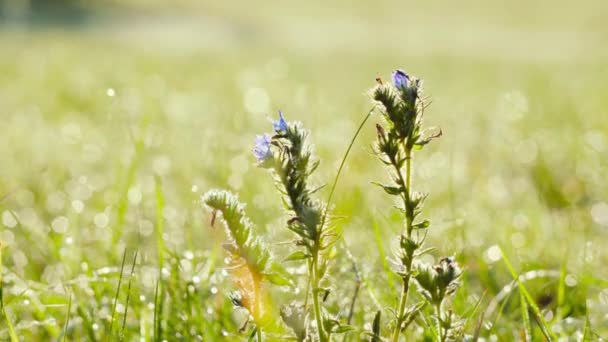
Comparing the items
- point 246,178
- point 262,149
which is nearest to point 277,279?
point 262,149

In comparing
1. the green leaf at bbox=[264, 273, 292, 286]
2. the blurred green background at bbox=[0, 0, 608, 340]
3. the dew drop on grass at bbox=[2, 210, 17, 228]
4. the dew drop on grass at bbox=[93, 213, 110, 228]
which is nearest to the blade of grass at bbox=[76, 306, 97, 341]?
the blurred green background at bbox=[0, 0, 608, 340]

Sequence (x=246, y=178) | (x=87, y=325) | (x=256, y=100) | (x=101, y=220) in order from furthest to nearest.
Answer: (x=256, y=100) < (x=246, y=178) < (x=101, y=220) < (x=87, y=325)

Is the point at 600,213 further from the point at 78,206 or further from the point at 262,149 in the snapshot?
the point at 262,149

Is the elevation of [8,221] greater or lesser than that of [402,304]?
greater

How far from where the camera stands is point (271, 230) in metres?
2.80

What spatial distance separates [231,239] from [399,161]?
31cm

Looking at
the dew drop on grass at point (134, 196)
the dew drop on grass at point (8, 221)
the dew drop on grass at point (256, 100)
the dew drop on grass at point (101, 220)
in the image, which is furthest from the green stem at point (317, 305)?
the dew drop on grass at point (256, 100)

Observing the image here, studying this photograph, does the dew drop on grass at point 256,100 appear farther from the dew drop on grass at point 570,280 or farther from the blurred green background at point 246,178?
the dew drop on grass at point 570,280

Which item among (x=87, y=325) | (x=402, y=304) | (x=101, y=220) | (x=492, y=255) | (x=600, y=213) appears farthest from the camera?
(x=600, y=213)

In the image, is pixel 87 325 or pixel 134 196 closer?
pixel 87 325

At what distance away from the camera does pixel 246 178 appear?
378cm

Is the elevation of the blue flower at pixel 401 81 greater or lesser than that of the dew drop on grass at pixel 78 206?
Answer: greater

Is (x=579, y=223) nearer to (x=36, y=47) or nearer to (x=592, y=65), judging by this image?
(x=592, y=65)

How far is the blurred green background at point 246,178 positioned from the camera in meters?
2.18
